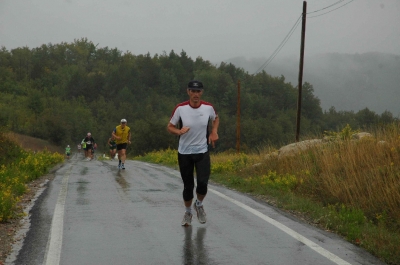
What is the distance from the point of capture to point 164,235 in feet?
25.9

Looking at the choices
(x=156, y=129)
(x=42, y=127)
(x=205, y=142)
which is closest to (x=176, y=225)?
(x=205, y=142)

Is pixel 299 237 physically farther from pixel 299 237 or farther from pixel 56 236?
pixel 56 236

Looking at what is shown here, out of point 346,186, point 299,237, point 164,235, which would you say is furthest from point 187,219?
point 346,186

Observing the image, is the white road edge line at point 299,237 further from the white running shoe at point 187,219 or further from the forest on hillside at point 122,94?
the forest on hillside at point 122,94

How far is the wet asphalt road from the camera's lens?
661 cm

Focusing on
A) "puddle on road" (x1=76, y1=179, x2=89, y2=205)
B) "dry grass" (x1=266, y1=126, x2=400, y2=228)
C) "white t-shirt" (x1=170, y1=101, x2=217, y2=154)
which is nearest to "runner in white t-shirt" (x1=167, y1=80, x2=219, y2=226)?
"white t-shirt" (x1=170, y1=101, x2=217, y2=154)

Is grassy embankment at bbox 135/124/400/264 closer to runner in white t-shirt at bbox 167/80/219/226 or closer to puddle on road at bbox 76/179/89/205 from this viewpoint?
runner in white t-shirt at bbox 167/80/219/226

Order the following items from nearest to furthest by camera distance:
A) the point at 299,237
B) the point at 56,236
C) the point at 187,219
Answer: the point at 56,236, the point at 299,237, the point at 187,219

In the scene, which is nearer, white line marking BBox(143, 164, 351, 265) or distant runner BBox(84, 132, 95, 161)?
white line marking BBox(143, 164, 351, 265)

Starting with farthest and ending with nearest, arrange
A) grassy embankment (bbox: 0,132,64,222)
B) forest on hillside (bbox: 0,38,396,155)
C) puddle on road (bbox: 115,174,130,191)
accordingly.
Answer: forest on hillside (bbox: 0,38,396,155) → puddle on road (bbox: 115,174,130,191) → grassy embankment (bbox: 0,132,64,222)

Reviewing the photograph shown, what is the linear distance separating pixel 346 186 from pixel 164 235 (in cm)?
442

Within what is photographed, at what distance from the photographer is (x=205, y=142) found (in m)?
8.45

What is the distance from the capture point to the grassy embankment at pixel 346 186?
27.5ft

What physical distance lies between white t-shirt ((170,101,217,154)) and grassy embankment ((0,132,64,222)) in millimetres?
3051
